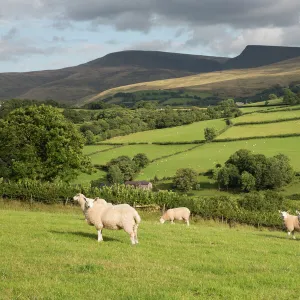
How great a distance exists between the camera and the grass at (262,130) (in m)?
120

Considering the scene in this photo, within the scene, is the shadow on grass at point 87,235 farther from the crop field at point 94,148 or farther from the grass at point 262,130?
the grass at point 262,130

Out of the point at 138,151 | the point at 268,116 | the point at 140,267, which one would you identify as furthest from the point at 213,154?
the point at 140,267

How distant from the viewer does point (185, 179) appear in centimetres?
8925

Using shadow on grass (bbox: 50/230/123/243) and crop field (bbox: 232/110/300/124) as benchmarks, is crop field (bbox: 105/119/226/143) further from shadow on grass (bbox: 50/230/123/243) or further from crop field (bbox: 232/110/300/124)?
shadow on grass (bbox: 50/230/123/243)

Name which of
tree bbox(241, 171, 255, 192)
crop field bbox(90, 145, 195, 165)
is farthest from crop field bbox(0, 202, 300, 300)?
crop field bbox(90, 145, 195, 165)

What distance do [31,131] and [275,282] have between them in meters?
45.5

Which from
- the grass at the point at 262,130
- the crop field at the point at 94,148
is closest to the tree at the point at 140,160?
the crop field at the point at 94,148

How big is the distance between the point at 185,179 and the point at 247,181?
492 inches

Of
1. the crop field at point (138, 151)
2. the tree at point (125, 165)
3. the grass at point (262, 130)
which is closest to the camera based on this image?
the tree at point (125, 165)

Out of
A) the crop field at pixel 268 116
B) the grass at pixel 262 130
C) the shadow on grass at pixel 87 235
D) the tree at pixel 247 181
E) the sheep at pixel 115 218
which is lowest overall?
the tree at pixel 247 181

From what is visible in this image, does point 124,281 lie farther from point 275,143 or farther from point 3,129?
point 275,143

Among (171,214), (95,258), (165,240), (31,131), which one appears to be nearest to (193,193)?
(31,131)

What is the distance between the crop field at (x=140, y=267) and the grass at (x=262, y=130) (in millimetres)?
100632

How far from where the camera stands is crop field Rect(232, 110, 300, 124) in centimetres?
13612
